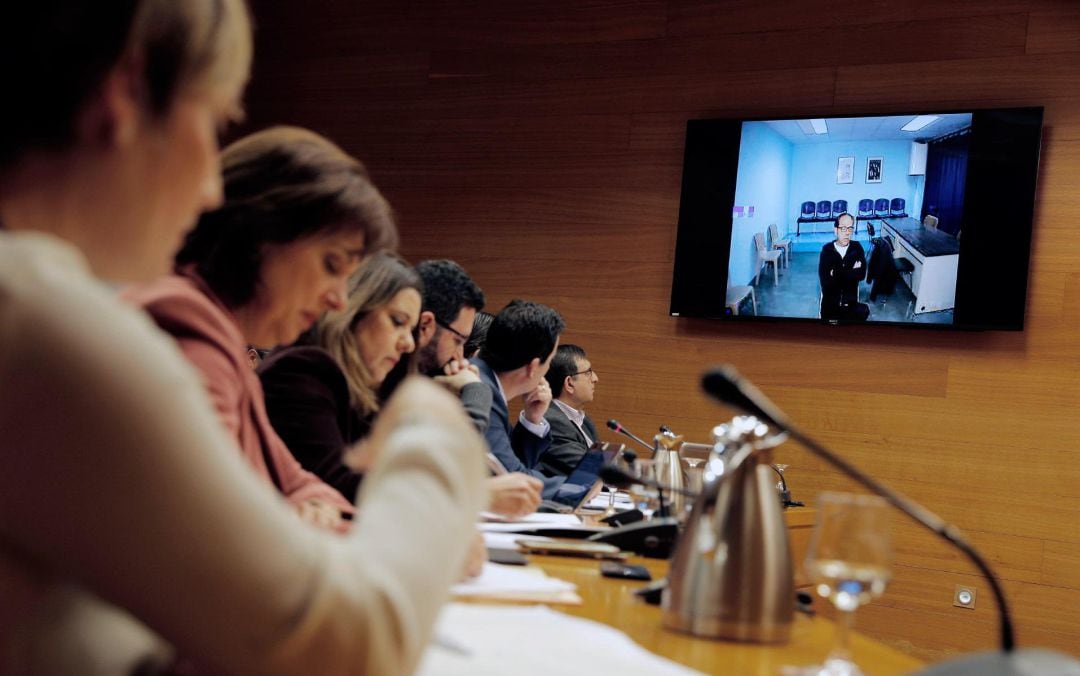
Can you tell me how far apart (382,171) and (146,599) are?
222 inches

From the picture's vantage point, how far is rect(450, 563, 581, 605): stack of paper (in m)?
1.47

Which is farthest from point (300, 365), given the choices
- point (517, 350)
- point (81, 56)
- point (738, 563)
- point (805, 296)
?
point (805, 296)

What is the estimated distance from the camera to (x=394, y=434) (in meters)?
0.77

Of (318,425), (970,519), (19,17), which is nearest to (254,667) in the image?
(19,17)

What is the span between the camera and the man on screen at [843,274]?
4965mm

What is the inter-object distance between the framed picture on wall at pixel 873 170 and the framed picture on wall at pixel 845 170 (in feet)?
0.22

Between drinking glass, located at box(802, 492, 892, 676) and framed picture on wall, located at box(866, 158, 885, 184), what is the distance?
159 inches

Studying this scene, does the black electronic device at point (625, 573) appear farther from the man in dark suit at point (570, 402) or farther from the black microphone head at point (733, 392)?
the man in dark suit at point (570, 402)

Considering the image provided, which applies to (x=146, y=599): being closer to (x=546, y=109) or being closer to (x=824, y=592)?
(x=824, y=592)

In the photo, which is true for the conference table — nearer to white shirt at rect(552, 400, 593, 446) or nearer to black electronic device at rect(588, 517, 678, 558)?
black electronic device at rect(588, 517, 678, 558)

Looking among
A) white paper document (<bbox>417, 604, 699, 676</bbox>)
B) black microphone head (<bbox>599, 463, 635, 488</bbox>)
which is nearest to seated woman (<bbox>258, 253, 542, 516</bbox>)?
black microphone head (<bbox>599, 463, 635, 488</bbox>)

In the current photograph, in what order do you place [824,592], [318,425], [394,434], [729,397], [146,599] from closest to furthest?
1. [146,599]
2. [394,434]
3. [729,397]
4. [824,592]
5. [318,425]

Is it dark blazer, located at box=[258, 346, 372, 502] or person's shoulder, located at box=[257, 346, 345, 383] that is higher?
person's shoulder, located at box=[257, 346, 345, 383]

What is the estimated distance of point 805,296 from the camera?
16.6 feet
